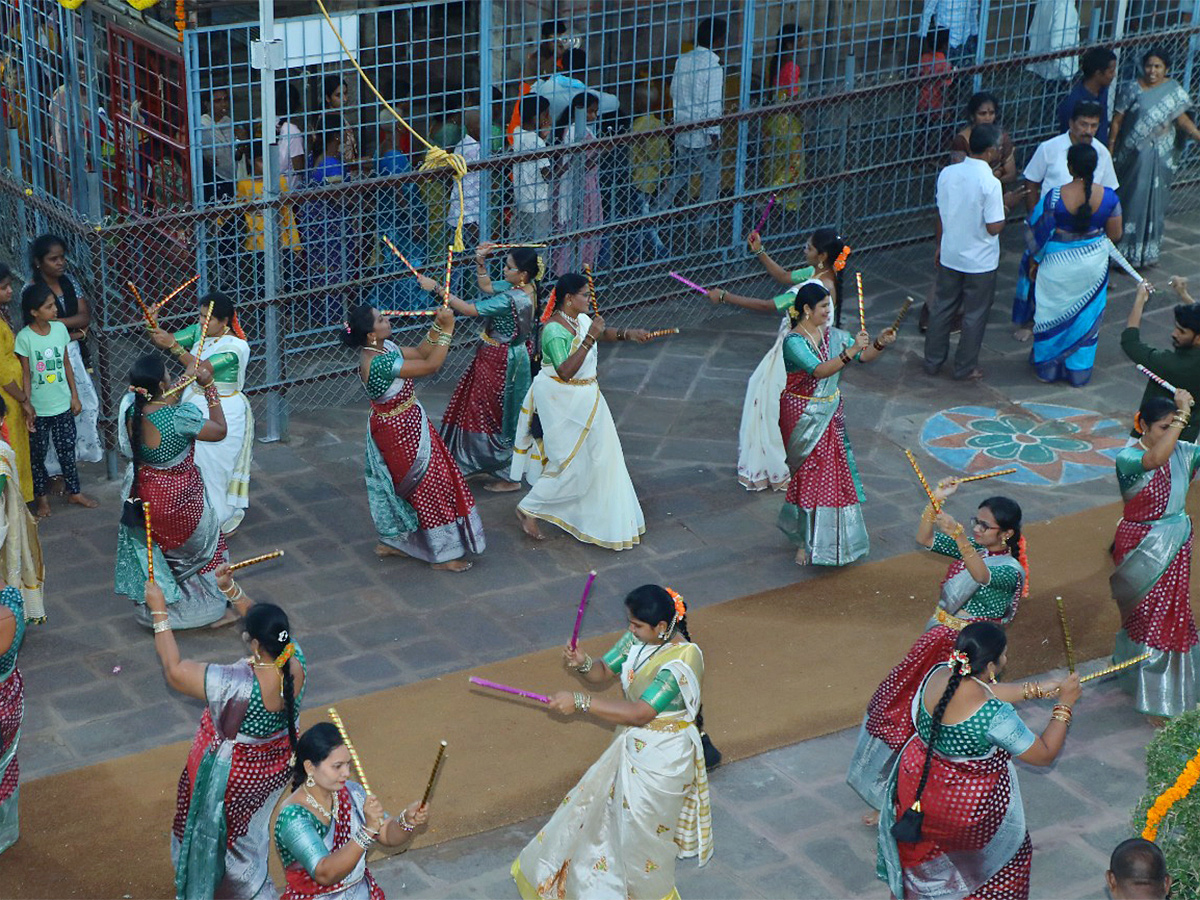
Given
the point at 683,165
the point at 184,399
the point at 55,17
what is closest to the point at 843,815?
the point at 184,399

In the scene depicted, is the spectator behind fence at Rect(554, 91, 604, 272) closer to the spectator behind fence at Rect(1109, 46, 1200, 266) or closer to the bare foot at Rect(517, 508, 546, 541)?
the bare foot at Rect(517, 508, 546, 541)

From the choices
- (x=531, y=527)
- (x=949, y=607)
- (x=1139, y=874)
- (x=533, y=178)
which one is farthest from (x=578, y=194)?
(x=1139, y=874)

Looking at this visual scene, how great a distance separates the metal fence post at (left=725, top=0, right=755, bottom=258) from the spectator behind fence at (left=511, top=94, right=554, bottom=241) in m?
1.37

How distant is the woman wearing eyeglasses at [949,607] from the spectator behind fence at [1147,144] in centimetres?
628

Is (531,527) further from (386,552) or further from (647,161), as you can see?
(647,161)

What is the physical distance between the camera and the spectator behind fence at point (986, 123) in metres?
11.1

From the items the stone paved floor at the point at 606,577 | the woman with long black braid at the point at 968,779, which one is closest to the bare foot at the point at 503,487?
the stone paved floor at the point at 606,577

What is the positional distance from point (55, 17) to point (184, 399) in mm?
2994

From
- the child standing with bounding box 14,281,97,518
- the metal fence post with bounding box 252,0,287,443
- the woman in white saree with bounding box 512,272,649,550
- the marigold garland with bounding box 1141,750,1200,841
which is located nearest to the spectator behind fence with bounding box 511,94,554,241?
the metal fence post with bounding box 252,0,287,443

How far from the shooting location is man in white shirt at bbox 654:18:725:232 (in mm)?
11594

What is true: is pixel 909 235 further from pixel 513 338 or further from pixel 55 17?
pixel 55 17

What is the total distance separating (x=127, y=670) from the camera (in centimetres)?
787

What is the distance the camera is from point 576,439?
8898mm

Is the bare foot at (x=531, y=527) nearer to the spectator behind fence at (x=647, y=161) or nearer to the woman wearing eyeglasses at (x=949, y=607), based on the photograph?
the woman wearing eyeglasses at (x=949, y=607)
